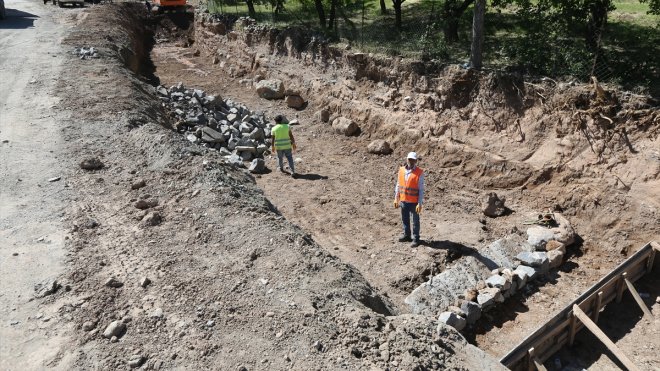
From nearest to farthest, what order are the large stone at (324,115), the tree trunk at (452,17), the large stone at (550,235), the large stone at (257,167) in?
the large stone at (550,235) < the large stone at (257,167) < the tree trunk at (452,17) < the large stone at (324,115)

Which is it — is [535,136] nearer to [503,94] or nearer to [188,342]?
[503,94]

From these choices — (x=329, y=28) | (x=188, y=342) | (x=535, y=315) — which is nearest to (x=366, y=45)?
(x=329, y=28)

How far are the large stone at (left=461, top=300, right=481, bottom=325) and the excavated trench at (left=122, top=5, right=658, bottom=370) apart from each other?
Answer: 0.16m

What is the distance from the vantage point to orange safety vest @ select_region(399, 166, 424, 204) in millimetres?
9469

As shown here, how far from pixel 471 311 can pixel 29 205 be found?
25.8 feet

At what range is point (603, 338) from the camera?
7809 millimetres

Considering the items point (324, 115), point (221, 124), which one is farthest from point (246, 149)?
point (324, 115)

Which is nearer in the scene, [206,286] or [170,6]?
[206,286]

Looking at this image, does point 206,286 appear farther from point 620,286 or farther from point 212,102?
A: point 212,102

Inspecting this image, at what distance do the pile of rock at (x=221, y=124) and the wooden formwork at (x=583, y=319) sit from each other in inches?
341

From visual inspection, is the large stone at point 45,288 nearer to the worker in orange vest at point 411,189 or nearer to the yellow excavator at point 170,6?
the worker in orange vest at point 411,189

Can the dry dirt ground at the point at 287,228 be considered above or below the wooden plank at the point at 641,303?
above

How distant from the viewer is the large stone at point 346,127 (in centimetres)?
1577

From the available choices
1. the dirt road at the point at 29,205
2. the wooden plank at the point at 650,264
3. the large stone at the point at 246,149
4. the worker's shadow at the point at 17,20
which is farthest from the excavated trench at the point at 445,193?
the worker's shadow at the point at 17,20
